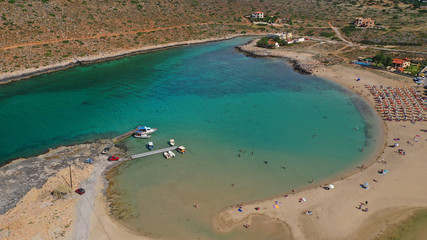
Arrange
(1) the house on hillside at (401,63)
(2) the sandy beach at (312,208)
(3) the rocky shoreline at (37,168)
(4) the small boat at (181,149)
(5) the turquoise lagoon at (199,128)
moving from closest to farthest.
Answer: (2) the sandy beach at (312,208) → (3) the rocky shoreline at (37,168) → (5) the turquoise lagoon at (199,128) → (4) the small boat at (181,149) → (1) the house on hillside at (401,63)

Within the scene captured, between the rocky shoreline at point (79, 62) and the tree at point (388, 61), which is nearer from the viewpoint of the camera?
the rocky shoreline at point (79, 62)

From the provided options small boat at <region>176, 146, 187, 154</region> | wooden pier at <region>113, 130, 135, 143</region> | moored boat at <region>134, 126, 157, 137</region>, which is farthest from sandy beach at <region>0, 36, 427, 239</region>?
small boat at <region>176, 146, 187, 154</region>

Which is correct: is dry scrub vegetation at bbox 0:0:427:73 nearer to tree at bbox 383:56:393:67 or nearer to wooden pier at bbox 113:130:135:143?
tree at bbox 383:56:393:67

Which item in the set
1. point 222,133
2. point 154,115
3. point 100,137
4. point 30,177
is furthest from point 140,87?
point 30,177

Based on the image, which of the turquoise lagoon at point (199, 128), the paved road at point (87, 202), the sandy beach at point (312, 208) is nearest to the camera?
the paved road at point (87, 202)

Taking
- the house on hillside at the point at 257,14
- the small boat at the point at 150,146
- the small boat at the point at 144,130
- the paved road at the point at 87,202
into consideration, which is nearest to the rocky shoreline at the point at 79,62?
the house on hillside at the point at 257,14

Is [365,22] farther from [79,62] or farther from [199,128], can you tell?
[79,62]

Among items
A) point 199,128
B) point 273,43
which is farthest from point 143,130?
point 273,43

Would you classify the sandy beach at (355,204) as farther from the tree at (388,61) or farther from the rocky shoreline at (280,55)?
the tree at (388,61)
